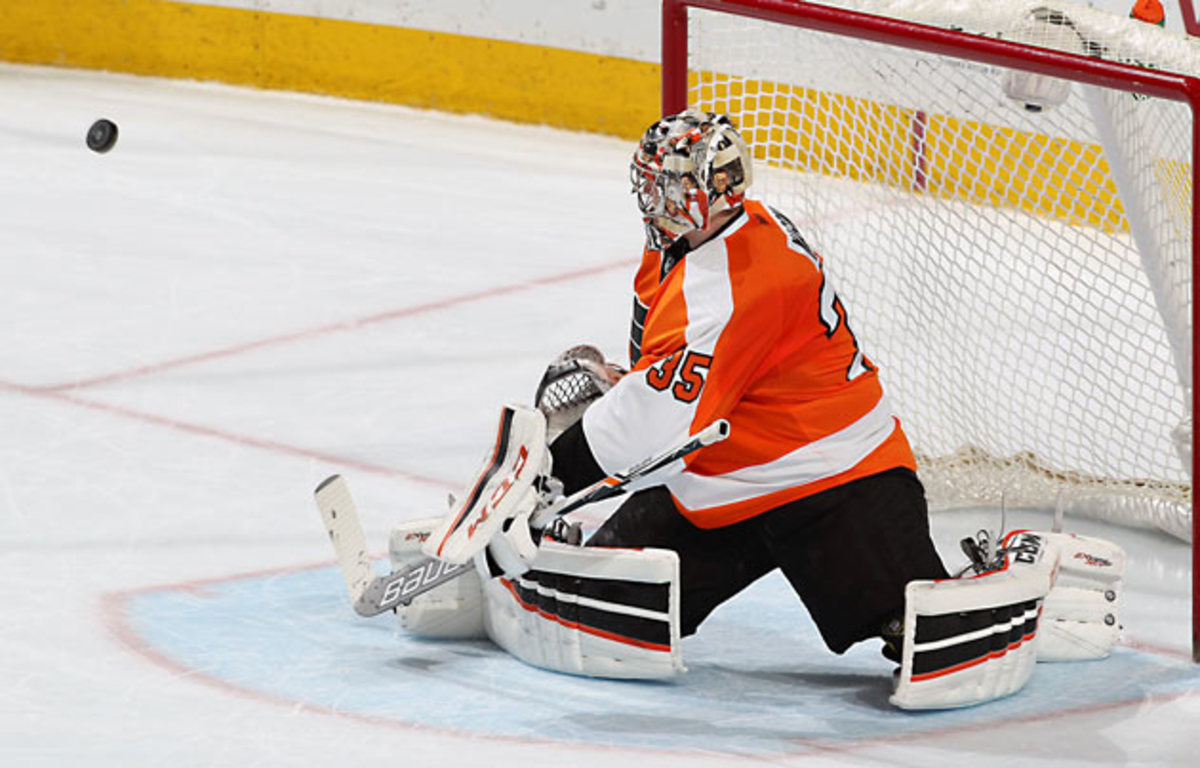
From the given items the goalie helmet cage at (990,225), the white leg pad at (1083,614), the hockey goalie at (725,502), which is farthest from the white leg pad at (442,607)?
the goalie helmet cage at (990,225)

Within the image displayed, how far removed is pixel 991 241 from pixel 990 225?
0.27 feet

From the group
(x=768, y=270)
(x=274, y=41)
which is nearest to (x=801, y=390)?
(x=768, y=270)

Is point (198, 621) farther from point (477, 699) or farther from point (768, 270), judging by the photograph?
point (768, 270)

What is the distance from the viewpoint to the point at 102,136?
6086mm

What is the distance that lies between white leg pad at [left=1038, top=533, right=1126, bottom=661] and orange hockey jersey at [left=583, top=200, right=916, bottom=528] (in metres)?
0.29

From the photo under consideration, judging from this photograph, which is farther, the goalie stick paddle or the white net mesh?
the white net mesh

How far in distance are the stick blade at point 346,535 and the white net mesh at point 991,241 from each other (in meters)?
0.99

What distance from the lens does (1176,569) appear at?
3498mm

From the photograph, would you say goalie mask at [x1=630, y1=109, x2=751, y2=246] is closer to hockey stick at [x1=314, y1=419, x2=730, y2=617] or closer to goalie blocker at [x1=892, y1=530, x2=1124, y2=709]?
hockey stick at [x1=314, y1=419, x2=730, y2=617]

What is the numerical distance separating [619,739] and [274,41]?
16.2 ft

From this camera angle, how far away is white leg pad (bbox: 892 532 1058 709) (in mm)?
2766

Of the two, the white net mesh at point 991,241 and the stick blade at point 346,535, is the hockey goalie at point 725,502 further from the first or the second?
the white net mesh at point 991,241

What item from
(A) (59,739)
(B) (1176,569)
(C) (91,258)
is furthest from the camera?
(C) (91,258)

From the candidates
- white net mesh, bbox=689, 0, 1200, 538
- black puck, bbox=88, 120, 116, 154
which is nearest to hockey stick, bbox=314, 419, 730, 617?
white net mesh, bbox=689, 0, 1200, 538
